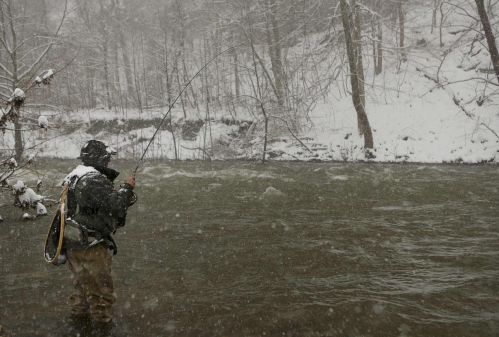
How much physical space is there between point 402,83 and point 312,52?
7.69 metres

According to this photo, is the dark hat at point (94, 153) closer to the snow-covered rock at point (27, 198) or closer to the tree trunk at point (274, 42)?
the snow-covered rock at point (27, 198)

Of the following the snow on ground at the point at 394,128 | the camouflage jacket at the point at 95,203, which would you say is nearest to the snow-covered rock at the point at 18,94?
the camouflage jacket at the point at 95,203

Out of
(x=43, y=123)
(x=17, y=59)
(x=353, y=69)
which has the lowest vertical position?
(x=43, y=123)

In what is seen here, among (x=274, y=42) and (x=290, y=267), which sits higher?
(x=274, y=42)

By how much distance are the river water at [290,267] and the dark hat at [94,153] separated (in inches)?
71.3

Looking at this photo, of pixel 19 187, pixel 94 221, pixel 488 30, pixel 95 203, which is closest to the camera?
pixel 95 203

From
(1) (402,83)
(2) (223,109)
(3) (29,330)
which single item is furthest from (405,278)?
(2) (223,109)

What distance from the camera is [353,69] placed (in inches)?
727

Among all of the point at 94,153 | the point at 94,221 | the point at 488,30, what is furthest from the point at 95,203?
the point at 488,30

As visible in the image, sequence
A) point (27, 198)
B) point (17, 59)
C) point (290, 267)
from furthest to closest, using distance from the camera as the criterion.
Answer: point (17, 59) < point (27, 198) < point (290, 267)

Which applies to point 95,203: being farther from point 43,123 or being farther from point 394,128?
point 394,128

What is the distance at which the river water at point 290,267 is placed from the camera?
4836mm

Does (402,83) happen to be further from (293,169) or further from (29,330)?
(29,330)

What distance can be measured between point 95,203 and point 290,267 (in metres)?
3.24
